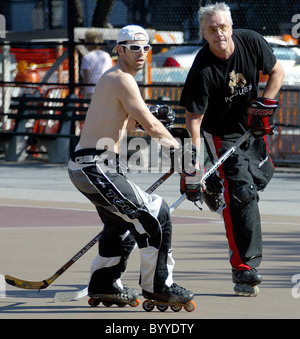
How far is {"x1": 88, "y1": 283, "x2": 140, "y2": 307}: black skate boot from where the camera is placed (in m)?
6.04

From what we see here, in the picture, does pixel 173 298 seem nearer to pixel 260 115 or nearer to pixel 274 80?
pixel 260 115

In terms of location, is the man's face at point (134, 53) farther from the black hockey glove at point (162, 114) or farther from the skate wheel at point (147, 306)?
the skate wheel at point (147, 306)

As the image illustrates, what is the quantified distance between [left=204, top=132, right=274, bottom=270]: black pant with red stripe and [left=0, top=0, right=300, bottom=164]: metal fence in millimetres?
6831

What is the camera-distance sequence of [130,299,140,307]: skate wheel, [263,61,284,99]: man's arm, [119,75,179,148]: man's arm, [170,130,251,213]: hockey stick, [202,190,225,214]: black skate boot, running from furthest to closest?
[202,190,225,214]: black skate boot, [263,61,284,99]: man's arm, [170,130,251,213]: hockey stick, [130,299,140,307]: skate wheel, [119,75,179,148]: man's arm

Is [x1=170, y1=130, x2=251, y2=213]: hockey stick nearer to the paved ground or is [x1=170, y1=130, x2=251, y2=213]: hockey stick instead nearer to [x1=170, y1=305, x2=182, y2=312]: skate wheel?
the paved ground

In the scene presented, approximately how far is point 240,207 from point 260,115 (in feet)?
2.18

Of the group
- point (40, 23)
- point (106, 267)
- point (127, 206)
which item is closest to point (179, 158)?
point (127, 206)

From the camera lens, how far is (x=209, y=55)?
21.6 feet

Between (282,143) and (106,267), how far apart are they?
28.1 feet

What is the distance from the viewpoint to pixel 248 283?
634 cm

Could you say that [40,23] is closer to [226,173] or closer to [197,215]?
[197,215]

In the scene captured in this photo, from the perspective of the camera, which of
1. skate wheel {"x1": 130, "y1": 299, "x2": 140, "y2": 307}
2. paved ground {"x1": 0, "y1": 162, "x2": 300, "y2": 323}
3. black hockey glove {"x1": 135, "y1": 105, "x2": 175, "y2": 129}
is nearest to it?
paved ground {"x1": 0, "y1": 162, "x2": 300, "y2": 323}

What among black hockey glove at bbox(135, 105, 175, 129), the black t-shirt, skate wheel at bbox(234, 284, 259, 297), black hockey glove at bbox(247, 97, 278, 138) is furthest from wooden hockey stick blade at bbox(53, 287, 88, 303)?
black hockey glove at bbox(247, 97, 278, 138)

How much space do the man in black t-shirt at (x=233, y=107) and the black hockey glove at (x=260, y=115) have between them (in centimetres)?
1
